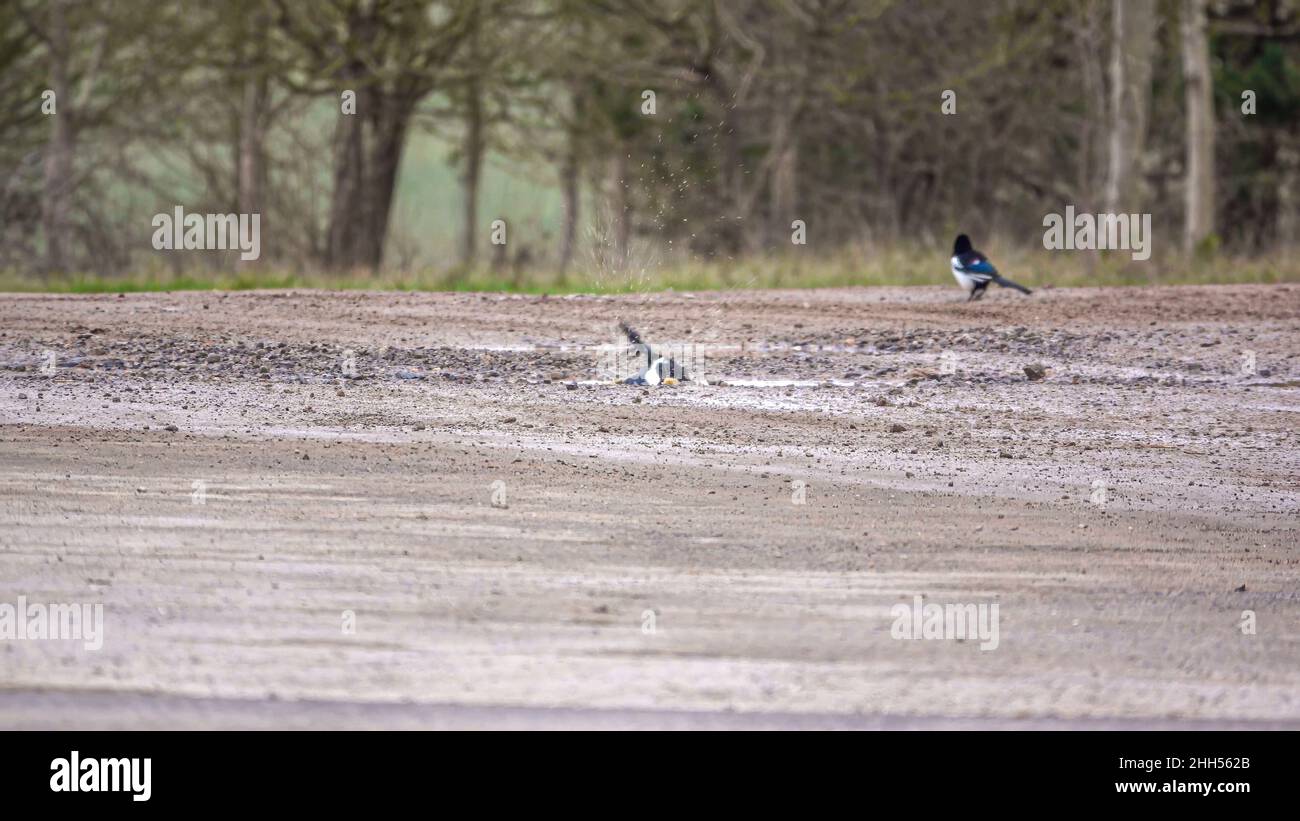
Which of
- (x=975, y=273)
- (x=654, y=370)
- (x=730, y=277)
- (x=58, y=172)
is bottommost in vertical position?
(x=654, y=370)

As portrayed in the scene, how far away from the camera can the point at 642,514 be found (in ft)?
34.3

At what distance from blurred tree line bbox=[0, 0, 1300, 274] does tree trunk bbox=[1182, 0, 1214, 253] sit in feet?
0.16

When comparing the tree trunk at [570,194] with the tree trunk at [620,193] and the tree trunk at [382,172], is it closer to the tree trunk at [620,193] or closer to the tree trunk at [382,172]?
the tree trunk at [620,193]

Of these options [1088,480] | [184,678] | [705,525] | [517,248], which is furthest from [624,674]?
[517,248]

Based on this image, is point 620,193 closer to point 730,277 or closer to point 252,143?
point 252,143

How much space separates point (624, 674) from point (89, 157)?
2834cm

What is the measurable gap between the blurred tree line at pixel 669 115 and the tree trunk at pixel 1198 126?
0.16 ft

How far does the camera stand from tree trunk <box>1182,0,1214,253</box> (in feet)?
93.6

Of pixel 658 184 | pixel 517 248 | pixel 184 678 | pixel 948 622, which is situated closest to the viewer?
pixel 184 678

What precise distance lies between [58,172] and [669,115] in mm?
11500

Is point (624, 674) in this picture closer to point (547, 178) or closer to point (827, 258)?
point (827, 258)

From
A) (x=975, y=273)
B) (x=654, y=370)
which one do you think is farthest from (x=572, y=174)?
(x=654, y=370)

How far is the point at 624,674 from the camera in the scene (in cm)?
730

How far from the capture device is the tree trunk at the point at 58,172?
30266 mm
